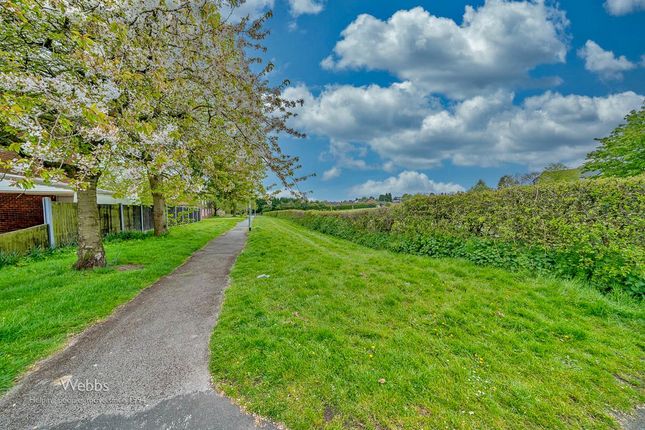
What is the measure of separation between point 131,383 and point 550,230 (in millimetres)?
8227

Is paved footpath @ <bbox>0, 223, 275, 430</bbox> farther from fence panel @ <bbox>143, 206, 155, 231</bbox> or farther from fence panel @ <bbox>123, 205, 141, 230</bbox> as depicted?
fence panel @ <bbox>143, 206, 155, 231</bbox>

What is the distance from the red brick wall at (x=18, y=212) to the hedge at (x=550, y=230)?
56.7ft

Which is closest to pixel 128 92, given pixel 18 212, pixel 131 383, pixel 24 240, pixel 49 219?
pixel 131 383

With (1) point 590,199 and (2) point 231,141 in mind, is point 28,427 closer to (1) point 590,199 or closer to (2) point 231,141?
(2) point 231,141

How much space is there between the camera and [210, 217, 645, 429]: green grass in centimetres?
240

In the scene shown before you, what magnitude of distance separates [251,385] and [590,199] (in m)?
7.32

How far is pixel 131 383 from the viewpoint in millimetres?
2752

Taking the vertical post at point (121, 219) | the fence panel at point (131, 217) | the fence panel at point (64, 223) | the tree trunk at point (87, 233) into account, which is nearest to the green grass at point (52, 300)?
the tree trunk at point (87, 233)

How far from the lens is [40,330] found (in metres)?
3.67

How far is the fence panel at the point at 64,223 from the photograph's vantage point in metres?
9.80

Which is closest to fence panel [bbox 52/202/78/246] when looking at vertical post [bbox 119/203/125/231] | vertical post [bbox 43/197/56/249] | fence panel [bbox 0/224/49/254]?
vertical post [bbox 43/197/56/249]

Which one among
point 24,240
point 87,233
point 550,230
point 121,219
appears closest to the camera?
point 550,230

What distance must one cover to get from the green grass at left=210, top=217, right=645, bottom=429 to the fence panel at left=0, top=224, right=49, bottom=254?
8.65 metres

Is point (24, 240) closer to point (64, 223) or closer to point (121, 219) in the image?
point (64, 223)
